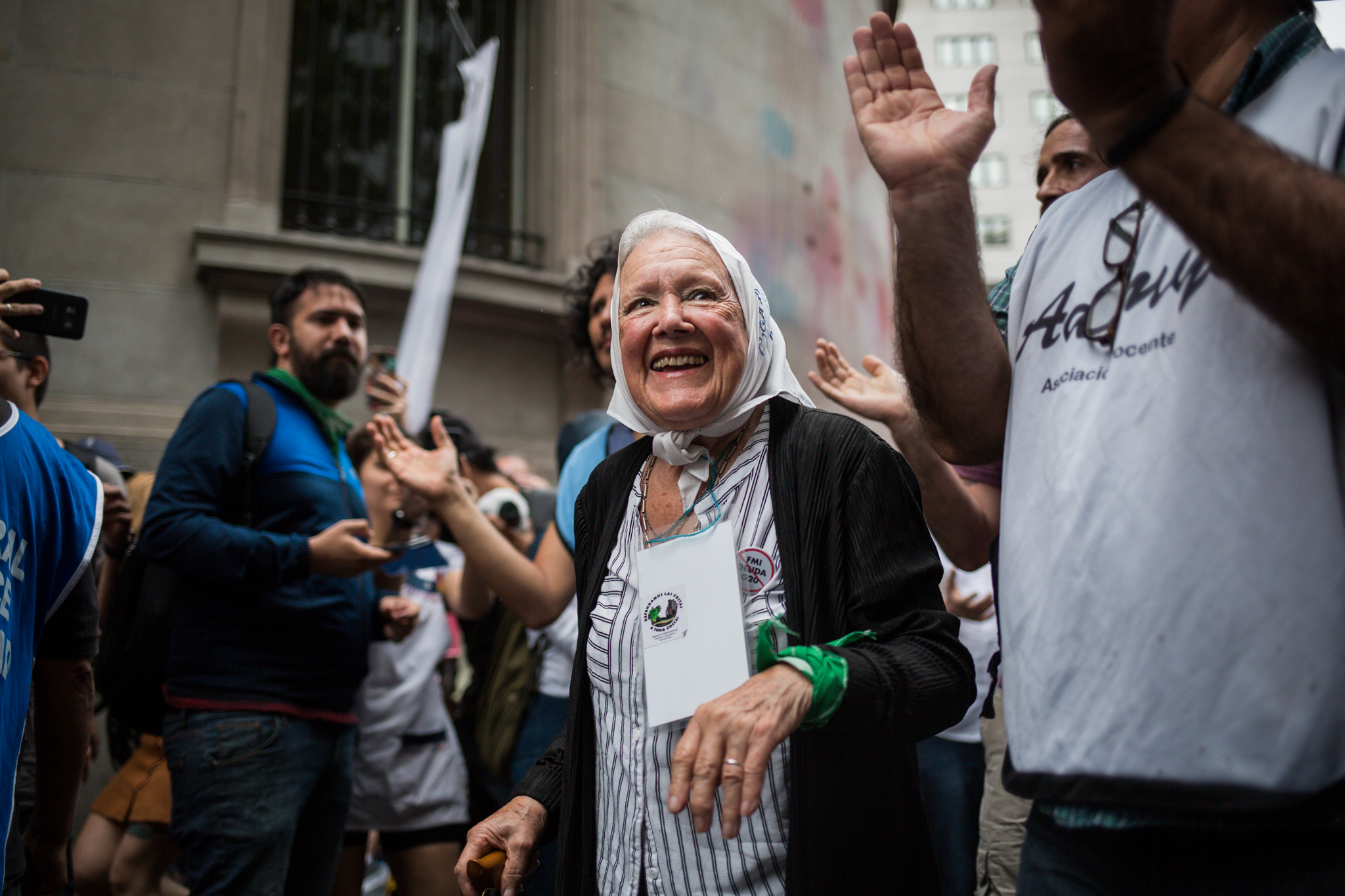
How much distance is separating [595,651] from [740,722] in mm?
649

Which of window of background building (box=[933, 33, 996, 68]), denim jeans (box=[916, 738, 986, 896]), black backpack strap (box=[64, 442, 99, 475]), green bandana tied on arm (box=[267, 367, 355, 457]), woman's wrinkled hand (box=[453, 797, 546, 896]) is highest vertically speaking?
window of background building (box=[933, 33, 996, 68])

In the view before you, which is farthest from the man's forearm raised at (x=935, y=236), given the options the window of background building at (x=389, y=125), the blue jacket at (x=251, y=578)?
the window of background building at (x=389, y=125)

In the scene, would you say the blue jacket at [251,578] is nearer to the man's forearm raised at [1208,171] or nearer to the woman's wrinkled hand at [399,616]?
the woman's wrinkled hand at [399,616]

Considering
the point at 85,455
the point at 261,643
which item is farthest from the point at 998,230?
the point at 261,643

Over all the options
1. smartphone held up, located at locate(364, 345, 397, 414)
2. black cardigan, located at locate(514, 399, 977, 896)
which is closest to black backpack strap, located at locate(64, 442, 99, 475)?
smartphone held up, located at locate(364, 345, 397, 414)

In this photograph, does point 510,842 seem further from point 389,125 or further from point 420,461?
point 389,125

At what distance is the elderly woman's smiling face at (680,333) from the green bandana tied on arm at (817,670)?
1.99 ft

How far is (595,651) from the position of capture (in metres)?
1.86

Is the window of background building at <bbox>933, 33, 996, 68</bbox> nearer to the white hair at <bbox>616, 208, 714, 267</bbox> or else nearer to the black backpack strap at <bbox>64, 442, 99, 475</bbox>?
the black backpack strap at <bbox>64, 442, 99, 475</bbox>

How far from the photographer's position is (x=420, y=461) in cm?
321

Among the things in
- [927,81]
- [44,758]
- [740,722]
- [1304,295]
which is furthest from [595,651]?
[44,758]

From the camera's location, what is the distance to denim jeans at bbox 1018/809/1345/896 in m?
0.95

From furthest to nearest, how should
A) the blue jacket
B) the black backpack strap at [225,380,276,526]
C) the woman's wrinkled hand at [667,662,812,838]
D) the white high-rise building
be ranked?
the white high-rise building
the black backpack strap at [225,380,276,526]
the blue jacket
the woman's wrinkled hand at [667,662,812,838]

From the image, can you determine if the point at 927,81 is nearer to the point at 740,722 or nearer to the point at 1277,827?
the point at 740,722
